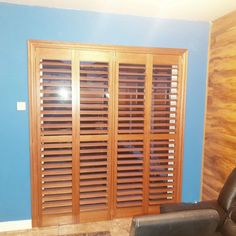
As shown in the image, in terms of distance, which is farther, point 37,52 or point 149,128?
point 149,128

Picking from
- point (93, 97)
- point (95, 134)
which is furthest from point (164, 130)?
point (93, 97)

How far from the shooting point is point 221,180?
261 cm

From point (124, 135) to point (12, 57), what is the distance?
141 centimetres

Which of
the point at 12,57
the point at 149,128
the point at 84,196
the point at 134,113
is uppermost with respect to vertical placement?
the point at 12,57

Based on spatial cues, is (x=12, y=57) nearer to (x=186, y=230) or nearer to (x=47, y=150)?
(x=47, y=150)

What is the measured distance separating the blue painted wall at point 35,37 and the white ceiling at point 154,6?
95mm

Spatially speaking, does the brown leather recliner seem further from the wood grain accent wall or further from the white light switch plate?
the white light switch plate

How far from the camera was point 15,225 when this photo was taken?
8.39 ft

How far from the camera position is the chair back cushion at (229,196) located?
78.0 inches

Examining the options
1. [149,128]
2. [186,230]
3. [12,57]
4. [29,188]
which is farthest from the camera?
[149,128]

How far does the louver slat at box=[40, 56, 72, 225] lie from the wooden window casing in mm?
10

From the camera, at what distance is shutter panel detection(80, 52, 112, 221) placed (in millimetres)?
2547

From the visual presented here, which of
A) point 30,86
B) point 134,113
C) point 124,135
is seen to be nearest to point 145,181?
point 124,135

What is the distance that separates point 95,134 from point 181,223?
4.64ft
